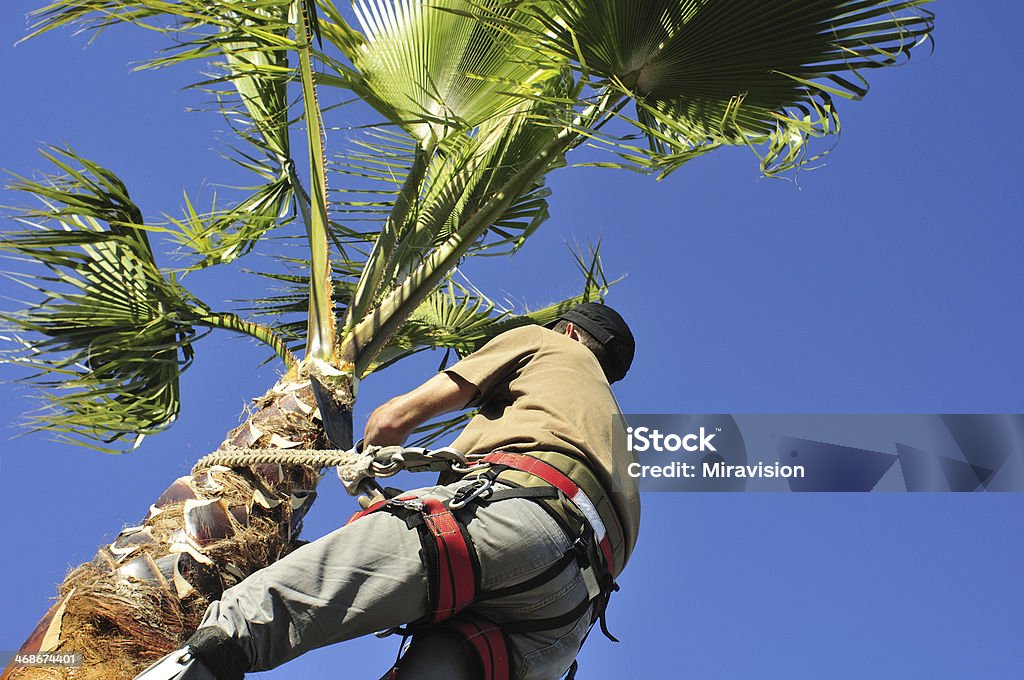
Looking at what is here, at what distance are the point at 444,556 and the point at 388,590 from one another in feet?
0.50

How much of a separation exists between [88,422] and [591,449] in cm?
263

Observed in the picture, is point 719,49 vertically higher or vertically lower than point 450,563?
higher

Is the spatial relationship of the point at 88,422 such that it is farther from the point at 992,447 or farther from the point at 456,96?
the point at 992,447

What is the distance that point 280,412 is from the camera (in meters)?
3.70

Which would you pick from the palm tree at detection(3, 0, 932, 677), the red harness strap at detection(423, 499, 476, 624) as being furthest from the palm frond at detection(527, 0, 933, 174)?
the red harness strap at detection(423, 499, 476, 624)

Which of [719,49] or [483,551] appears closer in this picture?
[483,551]

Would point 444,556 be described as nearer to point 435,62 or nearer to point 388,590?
point 388,590

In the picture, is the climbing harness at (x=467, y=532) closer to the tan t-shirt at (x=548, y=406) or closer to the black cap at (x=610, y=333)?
the tan t-shirt at (x=548, y=406)

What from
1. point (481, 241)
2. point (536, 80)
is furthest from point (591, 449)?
point (481, 241)

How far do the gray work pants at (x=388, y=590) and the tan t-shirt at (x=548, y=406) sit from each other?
264 millimetres

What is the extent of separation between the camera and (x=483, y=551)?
2.35m

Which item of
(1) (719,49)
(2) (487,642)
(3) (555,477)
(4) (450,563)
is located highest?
(1) (719,49)

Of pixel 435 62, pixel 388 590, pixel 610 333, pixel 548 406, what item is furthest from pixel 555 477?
pixel 435 62

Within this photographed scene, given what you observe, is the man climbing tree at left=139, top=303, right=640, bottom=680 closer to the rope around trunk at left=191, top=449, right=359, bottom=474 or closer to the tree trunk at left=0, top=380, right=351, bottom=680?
the rope around trunk at left=191, top=449, right=359, bottom=474
